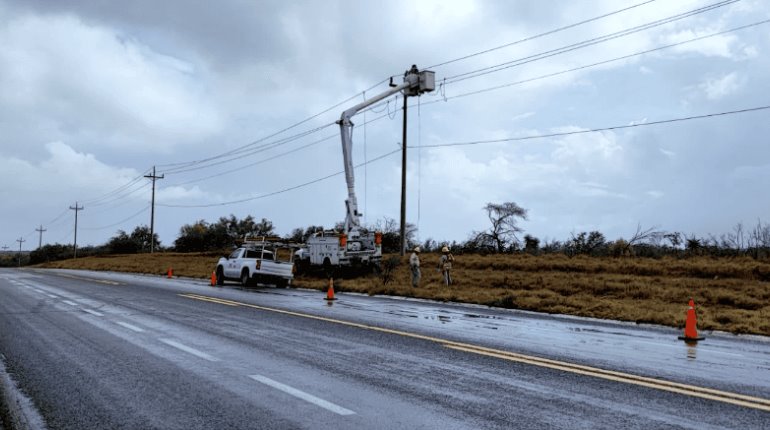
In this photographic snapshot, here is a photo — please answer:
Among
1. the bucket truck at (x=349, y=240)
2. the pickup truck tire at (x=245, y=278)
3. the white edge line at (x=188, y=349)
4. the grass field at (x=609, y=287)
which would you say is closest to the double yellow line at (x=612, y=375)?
the white edge line at (x=188, y=349)

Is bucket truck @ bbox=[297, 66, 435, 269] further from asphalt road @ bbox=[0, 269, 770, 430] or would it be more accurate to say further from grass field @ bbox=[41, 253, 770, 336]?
asphalt road @ bbox=[0, 269, 770, 430]

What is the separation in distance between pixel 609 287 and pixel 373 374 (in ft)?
54.4

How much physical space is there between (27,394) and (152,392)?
1.28 m

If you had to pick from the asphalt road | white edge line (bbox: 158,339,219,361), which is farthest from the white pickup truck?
white edge line (bbox: 158,339,219,361)

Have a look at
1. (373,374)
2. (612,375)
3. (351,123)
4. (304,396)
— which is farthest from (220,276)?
(612,375)

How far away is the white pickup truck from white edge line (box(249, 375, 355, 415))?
791 inches

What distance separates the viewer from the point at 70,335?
416 inches

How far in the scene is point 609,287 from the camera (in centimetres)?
2172

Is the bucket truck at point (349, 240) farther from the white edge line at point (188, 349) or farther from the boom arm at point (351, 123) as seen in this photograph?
the white edge line at point (188, 349)

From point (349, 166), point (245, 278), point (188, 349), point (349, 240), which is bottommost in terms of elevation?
point (188, 349)

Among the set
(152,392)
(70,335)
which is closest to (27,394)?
(152,392)

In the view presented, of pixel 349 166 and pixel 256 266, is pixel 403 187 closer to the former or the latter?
pixel 349 166

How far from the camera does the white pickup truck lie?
26812 mm

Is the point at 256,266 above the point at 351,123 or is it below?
below
